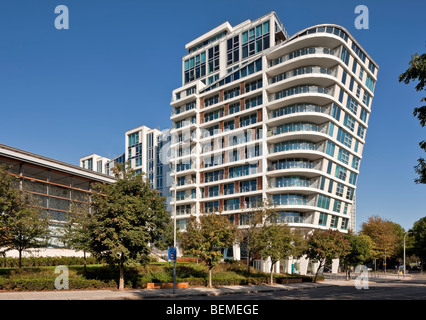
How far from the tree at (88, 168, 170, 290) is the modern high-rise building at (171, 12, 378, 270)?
2447 centimetres

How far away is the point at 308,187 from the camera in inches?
2199

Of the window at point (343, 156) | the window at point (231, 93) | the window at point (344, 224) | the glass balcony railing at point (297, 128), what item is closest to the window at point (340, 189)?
the window at point (343, 156)

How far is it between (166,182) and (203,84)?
25374 millimetres

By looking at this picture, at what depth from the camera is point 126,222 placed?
26.4 m

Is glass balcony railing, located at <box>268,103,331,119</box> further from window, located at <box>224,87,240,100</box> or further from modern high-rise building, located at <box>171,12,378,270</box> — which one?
window, located at <box>224,87,240,100</box>

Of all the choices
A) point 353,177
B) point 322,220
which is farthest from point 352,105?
point 322,220

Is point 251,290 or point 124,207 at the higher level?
point 124,207

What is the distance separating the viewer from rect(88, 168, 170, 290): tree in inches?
1035

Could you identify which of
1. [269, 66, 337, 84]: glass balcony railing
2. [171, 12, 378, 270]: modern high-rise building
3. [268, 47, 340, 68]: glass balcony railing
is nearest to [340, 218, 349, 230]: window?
[171, 12, 378, 270]: modern high-rise building

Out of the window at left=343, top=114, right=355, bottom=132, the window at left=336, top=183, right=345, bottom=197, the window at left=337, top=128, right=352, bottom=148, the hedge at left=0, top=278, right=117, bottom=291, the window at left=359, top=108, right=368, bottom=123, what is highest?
the window at left=359, top=108, right=368, bottom=123

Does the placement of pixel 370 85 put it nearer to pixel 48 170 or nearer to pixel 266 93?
pixel 266 93

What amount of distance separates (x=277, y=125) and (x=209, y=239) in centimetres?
3075

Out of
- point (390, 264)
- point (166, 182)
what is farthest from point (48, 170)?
point (390, 264)

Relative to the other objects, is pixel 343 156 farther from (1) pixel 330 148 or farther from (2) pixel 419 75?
(2) pixel 419 75
